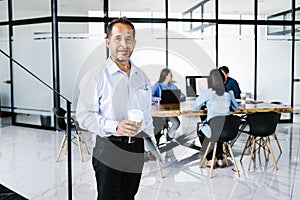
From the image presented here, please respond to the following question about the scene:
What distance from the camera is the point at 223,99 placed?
4434 mm

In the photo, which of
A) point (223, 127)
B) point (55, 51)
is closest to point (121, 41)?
point (223, 127)

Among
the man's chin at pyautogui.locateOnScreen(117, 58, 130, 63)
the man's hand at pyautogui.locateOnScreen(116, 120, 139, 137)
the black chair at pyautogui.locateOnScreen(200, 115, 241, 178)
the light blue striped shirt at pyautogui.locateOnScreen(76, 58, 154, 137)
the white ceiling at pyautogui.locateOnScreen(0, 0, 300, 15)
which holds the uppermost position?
the white ceiling at pyautogui.locateOnScreen(0, 0, 300, 15)

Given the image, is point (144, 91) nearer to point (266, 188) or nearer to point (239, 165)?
point (266, 188)

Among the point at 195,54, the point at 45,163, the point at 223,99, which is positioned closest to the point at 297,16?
the point at 195,54

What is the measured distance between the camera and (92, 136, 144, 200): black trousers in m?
1.97

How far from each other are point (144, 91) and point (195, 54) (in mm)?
5859

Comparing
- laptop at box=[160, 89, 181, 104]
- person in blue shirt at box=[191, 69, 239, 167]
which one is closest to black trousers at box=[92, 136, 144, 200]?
person in blue shirt at box=[191, 69, 239, 167]

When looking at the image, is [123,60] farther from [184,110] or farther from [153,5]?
[153,5]

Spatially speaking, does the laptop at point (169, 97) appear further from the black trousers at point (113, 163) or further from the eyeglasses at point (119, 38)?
the eyeglasses at point (119, 38)

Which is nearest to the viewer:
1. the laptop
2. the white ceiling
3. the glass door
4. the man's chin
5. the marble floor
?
the man's chin

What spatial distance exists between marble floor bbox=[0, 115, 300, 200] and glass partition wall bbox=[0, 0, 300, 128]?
6.79ft

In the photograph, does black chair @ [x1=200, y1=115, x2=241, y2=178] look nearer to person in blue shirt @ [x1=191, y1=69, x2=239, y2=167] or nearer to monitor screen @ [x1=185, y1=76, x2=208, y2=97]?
person in blue shirt @ [x1=191, y1=69, x2=239, y2=167]

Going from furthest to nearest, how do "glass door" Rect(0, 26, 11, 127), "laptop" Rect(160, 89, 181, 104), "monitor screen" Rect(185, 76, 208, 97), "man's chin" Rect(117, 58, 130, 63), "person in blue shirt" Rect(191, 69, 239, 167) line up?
1. "glass door" Rect(0, 26, 11, 127)
2. "monitor screen" Rect(185, 76, 208, 97)
3. "laptop" Rect(160, 89, 181, 104)
4. "person in blue shirt" Rect(191, 69, 239, 167)
5. "man's chin" Rect(117, 58, 130, 63)

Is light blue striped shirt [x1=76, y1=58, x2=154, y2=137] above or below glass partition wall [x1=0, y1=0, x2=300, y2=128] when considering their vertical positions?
below
